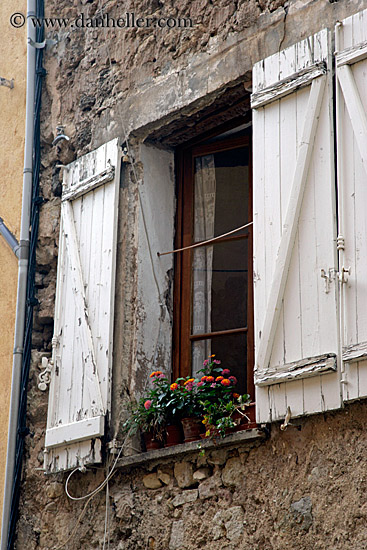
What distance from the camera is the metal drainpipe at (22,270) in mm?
5133

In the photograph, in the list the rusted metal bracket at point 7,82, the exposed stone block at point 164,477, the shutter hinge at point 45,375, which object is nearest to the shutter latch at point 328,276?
the exposed stone block at point 164,477

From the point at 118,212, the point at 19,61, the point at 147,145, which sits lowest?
the point at 118,212

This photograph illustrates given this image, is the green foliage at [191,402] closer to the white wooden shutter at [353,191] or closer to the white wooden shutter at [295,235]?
the white wooden shutter at [295,235]

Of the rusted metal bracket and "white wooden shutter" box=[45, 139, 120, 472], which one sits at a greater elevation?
the rusted metal bracket

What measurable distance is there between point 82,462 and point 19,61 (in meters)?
2.86

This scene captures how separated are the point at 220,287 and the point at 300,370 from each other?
113 cm

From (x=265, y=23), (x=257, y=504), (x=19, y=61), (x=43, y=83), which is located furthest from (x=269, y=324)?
(x=19, y=61)

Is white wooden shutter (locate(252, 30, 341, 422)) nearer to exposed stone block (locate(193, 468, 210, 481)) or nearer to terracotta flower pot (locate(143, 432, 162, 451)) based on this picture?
exposed stone block (locate(193, 468, 210, 481))

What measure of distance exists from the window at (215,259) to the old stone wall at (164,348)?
4.5 inches

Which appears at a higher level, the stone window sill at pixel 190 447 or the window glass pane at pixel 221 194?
the window glass pane at pixel 221 194

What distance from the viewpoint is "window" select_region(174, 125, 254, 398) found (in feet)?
15.4

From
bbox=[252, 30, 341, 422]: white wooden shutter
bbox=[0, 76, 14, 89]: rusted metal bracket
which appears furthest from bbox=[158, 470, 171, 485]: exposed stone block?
bbox=[0, 76, 14, 89]: rusted metal bracket

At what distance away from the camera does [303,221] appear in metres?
4.00

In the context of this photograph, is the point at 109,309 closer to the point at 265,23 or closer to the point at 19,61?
the point at 265,23
